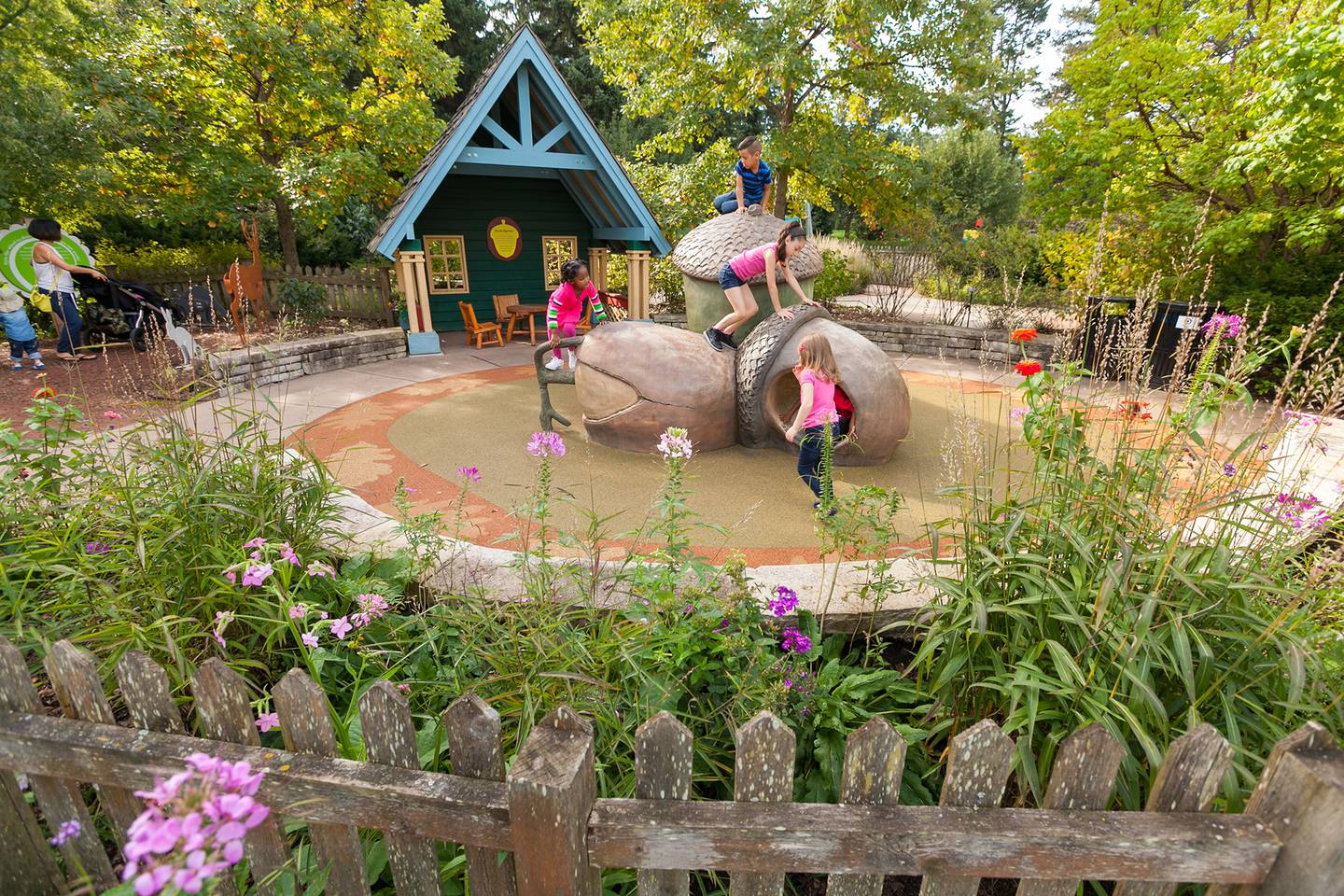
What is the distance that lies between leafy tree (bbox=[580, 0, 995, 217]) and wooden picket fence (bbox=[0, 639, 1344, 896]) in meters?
11.1

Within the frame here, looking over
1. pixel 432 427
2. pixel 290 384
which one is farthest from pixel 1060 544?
pixel 290 384

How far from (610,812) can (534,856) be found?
172 millimetres

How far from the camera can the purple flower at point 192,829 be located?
639mm

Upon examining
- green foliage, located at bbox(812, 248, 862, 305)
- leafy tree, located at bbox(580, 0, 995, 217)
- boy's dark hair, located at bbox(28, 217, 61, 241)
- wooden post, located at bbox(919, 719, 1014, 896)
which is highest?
leafy tree, located at bbox(580, 0, 995, 217)

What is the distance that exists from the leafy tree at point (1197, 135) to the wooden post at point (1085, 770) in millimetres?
7843

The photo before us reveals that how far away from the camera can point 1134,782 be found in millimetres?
1590

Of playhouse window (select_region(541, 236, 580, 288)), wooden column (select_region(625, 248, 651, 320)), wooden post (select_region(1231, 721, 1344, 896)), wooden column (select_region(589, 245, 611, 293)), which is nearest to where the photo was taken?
wooden post (select_region(1231, 721, 1344, 896))

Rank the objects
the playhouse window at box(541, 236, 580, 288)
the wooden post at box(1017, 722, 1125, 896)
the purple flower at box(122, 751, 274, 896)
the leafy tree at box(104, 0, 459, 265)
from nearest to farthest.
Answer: the purple flower at box(122, 751, 274, 896)
the wooden post at box(1017, 722, 1125, 896)
the leafy tree at box(104, 0, 459, 265)
the playhouse window at box(541, 236, 580, 288)

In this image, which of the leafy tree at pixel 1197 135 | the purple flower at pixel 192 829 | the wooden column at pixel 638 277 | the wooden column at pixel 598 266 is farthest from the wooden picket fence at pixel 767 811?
the wooden column at pixel 598 266

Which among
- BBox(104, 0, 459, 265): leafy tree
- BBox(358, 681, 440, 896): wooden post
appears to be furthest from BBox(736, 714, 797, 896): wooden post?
BBox(104, 0, 459, 265): leafy tree

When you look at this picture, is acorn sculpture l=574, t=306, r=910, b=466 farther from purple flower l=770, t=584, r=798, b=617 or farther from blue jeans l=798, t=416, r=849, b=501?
purple flower l=770, t=584, r=798, b=617

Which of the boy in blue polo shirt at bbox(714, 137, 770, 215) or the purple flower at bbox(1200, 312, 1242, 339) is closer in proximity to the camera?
the purple flower at bbox(1200, 312, 1242, 339)

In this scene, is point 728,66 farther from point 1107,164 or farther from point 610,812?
point 610,812

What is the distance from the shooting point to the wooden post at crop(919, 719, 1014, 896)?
1.22m
